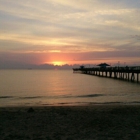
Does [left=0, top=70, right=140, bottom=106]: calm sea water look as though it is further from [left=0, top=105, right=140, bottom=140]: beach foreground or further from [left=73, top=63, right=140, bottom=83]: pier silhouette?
[left=0, top=105, right=140, bottom=140]: beach foreground

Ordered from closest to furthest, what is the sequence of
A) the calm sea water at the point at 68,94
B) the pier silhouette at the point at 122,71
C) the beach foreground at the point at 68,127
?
the beach foreground at the point at 68,127
the calm sea water at the point at 68,94
the pier silhouette at the point at 122,71

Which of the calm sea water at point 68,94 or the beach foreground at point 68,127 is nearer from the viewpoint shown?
the beach foreground at point 68,127

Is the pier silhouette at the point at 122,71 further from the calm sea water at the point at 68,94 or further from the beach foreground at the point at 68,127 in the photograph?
the beach foreground at the point at 68,127

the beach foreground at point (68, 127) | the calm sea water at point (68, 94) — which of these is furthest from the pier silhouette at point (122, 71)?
the beach foreground at point (68, 127)

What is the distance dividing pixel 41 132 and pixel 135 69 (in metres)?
36.9

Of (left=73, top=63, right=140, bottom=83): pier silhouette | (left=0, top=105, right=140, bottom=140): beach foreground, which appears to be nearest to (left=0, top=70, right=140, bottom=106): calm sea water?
(left=73, top=63, right=140, bottom=83): pier silhouette

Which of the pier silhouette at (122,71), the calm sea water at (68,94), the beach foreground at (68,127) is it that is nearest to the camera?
the beach foreground at (68,127)

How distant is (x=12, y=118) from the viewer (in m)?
10.8

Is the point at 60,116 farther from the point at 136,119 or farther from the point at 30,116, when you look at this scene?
the point at 136,119

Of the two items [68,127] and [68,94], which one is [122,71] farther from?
[68,127]

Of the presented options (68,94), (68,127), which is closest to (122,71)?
(68,94)

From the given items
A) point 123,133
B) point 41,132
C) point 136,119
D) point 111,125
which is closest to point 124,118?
point 136,119

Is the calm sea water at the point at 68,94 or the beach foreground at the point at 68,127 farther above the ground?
the beach foreground at the point at 68,127

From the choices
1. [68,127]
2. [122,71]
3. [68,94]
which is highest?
[122,71]
